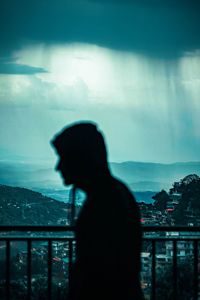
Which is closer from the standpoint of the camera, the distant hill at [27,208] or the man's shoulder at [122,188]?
the man's shoulder at [122,188]

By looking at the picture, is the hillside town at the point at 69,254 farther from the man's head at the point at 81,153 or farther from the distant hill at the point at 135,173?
the distant hill at the point at 135,173

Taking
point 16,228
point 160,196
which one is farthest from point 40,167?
point 16,228

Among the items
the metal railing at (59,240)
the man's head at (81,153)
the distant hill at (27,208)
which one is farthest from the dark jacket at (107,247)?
the distant hill at (27,208)

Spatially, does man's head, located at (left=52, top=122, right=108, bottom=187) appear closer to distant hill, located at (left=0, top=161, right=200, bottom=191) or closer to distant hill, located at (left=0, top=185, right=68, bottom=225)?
distant hill, located at (left=0, top=185, right=68, bottom=225)

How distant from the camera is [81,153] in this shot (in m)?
3.10

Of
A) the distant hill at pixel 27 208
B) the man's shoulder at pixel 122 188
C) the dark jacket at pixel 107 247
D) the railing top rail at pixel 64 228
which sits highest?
the distant hill at pixel 27 208

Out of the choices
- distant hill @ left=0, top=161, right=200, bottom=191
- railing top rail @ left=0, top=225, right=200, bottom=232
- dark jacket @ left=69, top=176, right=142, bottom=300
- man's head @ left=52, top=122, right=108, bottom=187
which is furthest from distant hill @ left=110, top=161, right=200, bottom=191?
dark jacket @ left=69, top=176, right=142, bottom=300

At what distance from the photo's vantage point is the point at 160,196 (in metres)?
11.3

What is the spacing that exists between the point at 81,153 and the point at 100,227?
37 centimetres

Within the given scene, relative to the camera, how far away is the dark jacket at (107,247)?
2916mm

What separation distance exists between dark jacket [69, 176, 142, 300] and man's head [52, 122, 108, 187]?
103 millimetres

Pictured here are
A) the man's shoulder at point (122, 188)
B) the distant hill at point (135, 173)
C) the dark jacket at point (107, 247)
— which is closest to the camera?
the dark jacket at point (107, 247)

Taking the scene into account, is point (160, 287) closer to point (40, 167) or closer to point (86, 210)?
point (86, 210)

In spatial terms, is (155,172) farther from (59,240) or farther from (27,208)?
(59,240)
